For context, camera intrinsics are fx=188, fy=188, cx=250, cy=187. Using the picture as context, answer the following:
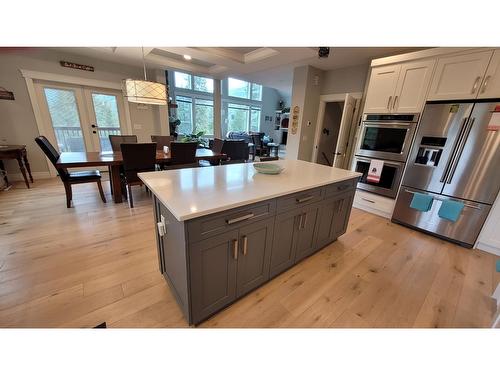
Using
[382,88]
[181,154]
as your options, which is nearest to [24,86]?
[181,154]

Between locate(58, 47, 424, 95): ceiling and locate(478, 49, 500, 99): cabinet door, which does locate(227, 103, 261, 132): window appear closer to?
locate(58, 47, 424, 95): ceiling

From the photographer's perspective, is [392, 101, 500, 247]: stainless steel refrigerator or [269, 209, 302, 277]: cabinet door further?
[392, 101, 500, 247]: stainless steel refrigerator

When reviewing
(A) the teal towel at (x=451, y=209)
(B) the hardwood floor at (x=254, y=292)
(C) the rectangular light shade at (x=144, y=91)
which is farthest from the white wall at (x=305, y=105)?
(C) the rectangular light shade at (x=144, y=91)

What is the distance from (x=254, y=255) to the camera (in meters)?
1.33

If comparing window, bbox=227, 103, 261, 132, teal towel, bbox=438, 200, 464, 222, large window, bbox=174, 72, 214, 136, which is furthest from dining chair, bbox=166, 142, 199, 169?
window, bbox=227, 103, 261, 132

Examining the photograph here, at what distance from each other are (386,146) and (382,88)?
837 millimetres

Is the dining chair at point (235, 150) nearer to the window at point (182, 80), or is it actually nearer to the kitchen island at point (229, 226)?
the kitchen island at point (229, 226)

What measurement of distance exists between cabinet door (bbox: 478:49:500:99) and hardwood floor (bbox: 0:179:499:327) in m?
1.73

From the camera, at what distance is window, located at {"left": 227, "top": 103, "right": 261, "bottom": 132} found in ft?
29.2

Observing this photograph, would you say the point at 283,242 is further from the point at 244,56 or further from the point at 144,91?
the point at 244,56

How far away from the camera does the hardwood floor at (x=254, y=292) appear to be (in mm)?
1304

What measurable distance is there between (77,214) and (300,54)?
14.3 ft

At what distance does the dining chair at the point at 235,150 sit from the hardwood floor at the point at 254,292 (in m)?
1.91
